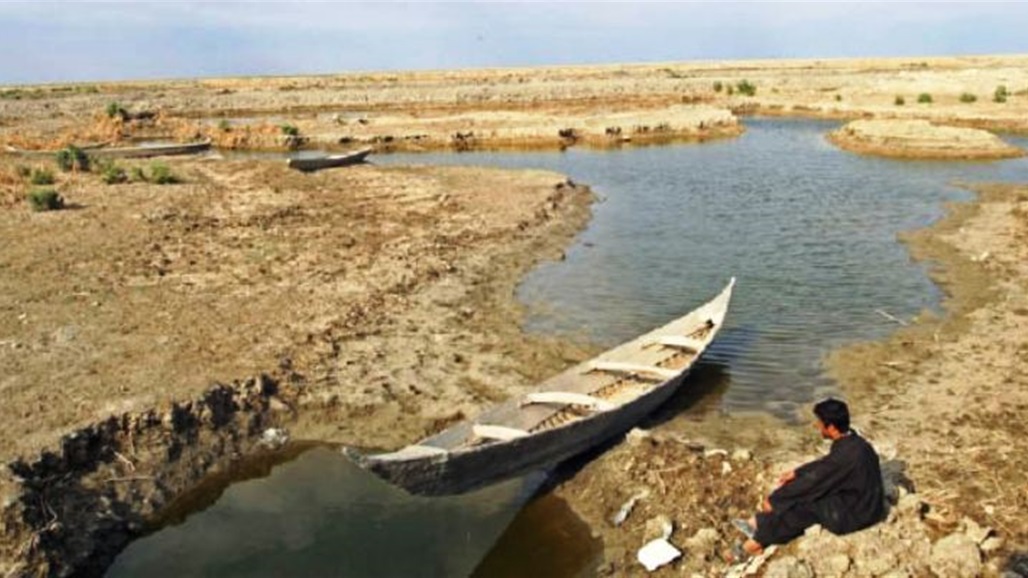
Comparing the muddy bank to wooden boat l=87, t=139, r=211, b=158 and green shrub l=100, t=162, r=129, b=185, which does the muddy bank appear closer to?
green shrub l=100, t=162, r=129, b=185

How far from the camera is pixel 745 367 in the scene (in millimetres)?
14398

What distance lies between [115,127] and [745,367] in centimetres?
5028

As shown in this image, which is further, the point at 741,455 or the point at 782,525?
the point at 741,455

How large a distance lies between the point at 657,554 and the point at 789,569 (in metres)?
1.50

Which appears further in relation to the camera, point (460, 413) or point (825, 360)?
point (825, 360)

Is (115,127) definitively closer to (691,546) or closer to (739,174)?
(739,174)

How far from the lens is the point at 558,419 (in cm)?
1184

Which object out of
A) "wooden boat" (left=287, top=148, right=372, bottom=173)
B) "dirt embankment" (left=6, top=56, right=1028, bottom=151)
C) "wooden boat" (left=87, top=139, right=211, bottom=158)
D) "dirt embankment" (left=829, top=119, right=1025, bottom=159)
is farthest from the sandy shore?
"dirt embankment" (left=6, top=56, right=1028, bottom=151)

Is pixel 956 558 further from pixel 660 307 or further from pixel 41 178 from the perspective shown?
pixel 41 178

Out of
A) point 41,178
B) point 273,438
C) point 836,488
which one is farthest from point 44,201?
point 836,488

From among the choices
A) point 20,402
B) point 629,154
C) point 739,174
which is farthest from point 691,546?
point 629,154

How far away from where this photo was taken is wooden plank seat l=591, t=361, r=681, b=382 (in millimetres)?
12867

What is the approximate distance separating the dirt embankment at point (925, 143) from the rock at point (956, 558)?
33864mm

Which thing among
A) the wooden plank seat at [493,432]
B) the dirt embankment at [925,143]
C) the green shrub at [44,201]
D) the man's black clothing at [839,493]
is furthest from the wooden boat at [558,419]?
the dirt embankment at [925,143]
